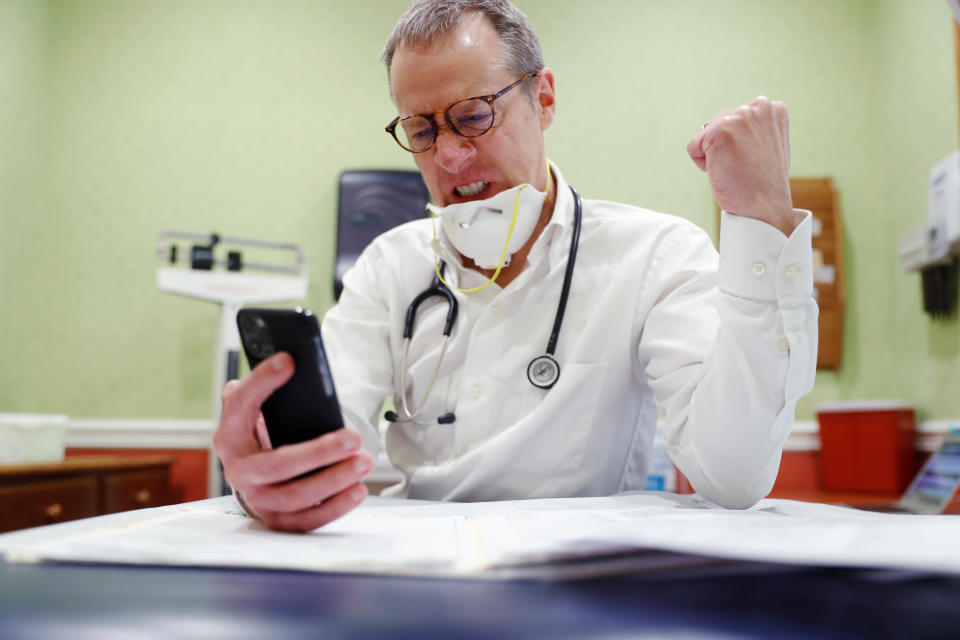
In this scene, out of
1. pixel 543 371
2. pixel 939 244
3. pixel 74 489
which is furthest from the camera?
pixel 939 244

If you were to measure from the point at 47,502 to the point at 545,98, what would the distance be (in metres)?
1.59

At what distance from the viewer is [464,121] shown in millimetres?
1115

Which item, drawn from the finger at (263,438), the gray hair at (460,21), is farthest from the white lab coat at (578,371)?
the finger at (263,438)

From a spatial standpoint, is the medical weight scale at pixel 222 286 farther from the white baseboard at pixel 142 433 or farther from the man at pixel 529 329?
the man at pixel 529 329

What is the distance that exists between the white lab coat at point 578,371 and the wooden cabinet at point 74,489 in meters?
1.00

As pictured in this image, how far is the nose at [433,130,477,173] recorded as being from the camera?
1.11m

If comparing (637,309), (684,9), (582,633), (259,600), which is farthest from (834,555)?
(684,9)

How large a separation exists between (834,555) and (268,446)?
20.1 inches

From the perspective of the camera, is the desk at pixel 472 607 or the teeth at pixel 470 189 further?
the teeth at pixel 470 189

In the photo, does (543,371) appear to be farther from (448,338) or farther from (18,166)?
(18,166)

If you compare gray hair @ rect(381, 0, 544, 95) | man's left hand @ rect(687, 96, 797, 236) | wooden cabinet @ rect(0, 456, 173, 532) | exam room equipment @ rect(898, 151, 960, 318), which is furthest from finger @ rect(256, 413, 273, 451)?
exam room equipment @ rect(898, 151, 960, 318)

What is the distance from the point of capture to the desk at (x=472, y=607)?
24cm

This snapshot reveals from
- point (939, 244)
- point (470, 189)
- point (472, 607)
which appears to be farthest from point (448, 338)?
point (939, 244)

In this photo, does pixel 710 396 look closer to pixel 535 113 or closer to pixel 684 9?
pixel 535 113
